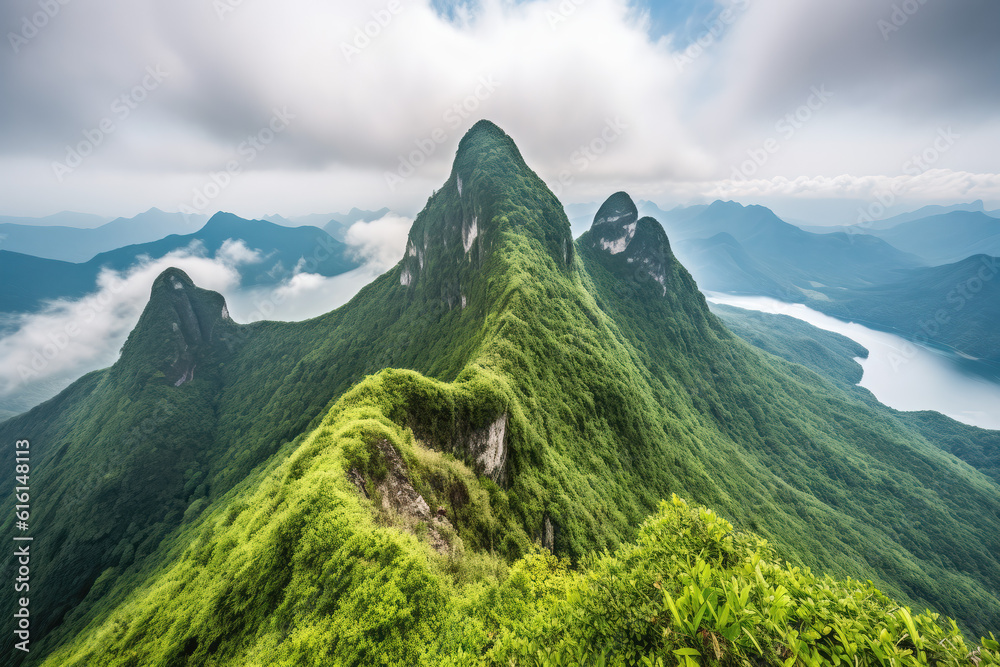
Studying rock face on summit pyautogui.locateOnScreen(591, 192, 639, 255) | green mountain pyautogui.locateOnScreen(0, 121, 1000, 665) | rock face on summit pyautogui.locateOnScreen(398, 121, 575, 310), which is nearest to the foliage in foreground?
green mountain pyautogui.locateOnScreen(0, 121, 1000, 665)

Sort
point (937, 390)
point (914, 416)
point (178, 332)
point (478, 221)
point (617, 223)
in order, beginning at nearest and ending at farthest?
point (478, 221), point (178, 332), point (617, 223), point (914, 416), point (937, 390)

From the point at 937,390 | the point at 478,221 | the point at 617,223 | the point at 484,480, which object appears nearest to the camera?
the point at 484,480

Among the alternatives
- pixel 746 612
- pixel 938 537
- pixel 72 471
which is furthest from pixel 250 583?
pixel 938 537

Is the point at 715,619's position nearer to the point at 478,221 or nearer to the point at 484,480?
the point at 484,480

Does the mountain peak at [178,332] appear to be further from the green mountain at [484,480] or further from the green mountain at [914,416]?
the green mountain at [914,416]

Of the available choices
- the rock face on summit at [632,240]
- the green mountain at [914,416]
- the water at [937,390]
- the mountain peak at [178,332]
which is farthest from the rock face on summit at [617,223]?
the water at [937,390]

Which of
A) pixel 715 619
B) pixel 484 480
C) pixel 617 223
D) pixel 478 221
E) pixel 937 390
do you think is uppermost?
pixel 617 223

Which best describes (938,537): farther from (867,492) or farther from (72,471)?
(72,471)

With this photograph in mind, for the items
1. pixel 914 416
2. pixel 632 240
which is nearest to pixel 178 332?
pixel 632 240
